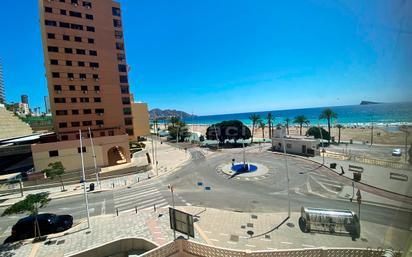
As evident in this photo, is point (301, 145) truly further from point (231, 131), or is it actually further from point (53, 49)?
point (53, 49)

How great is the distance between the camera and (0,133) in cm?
4572

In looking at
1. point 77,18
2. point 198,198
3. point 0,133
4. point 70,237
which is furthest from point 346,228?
point 0,133

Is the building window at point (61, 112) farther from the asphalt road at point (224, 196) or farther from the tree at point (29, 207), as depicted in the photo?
the tree at point (29, 207)

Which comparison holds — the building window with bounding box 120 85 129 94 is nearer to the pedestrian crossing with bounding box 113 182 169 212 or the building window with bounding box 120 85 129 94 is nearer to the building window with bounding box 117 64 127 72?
the building window with bounding box 117 64 127 72

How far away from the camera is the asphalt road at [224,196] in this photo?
65.1ft

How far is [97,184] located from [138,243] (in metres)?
20.0

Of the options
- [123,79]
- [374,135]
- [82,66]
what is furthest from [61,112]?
[374,135]

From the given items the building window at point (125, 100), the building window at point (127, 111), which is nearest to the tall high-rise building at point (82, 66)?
the building window at point (125, 100)

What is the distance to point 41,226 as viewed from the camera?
54.4 feet

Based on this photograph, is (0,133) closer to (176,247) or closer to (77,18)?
(77,18)

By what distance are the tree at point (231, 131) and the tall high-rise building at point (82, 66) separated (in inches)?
1134

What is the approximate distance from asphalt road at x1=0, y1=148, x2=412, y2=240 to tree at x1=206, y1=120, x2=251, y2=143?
29.1m

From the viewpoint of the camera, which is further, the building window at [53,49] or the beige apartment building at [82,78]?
the building window at [53,49]

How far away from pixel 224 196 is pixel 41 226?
16733 mm
